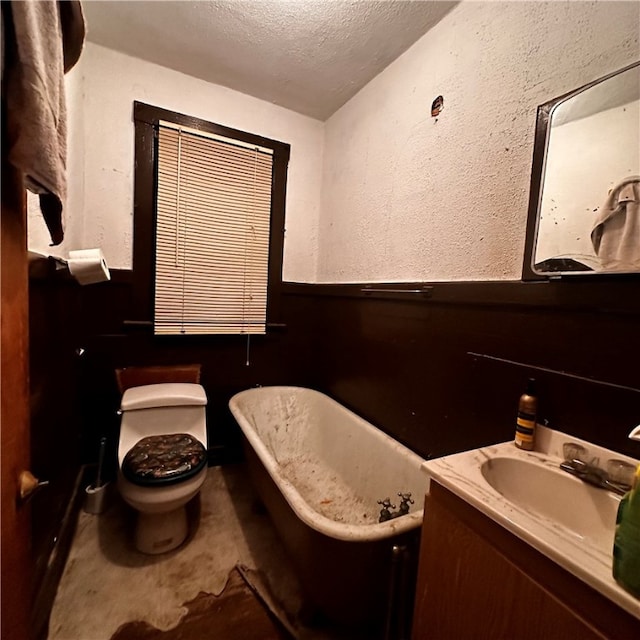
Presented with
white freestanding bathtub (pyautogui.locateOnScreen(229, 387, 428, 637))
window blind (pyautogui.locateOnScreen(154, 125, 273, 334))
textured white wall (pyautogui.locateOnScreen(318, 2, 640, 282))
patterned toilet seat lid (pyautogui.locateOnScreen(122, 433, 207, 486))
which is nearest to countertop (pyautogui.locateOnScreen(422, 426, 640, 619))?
white freestanding bathtub (pyautogui.locateOnScreen(229, 387, 428, 637))

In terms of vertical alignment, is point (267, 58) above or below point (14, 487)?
above

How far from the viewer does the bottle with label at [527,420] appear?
1.09 metres

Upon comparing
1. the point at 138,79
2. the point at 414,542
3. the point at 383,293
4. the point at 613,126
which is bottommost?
the point at 414,542

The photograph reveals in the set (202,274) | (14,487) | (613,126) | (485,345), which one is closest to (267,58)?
(202,274)

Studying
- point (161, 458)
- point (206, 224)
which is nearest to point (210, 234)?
point (206, 224)

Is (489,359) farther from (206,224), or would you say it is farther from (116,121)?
(116,121)

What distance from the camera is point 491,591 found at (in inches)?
28.5

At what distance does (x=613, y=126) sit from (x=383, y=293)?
1165mm

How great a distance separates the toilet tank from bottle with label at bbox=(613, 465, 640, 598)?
1825 millimetres

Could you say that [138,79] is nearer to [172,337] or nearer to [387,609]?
[172,337]

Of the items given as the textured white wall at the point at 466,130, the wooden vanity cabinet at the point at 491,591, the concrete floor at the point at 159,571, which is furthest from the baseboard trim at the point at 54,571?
the textured white wall at the point at 466,130

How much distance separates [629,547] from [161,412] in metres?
2.07

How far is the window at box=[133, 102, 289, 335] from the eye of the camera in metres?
2.08

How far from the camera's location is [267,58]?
1911 millimetres
